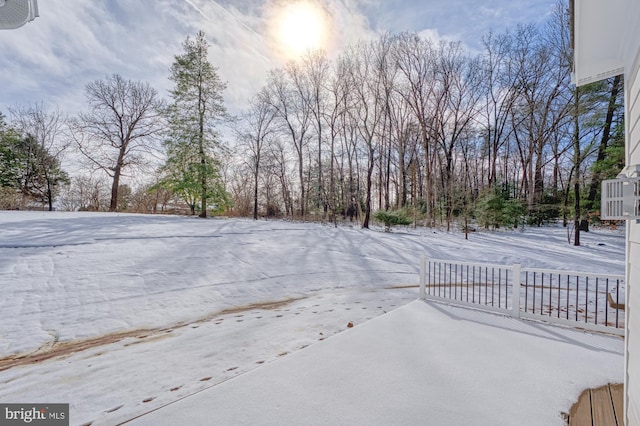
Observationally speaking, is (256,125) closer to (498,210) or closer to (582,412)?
(498,210)

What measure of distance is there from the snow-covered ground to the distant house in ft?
2.36

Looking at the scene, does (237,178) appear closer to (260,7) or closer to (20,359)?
(260,7)

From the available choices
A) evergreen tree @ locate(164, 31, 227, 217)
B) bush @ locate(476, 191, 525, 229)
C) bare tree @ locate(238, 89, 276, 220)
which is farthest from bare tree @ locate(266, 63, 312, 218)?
bush @ locate(476, 191, 525, 229)

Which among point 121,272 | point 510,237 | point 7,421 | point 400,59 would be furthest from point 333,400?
point 400,59

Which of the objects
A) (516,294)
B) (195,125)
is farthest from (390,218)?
(195,125)

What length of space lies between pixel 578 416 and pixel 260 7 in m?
7.83

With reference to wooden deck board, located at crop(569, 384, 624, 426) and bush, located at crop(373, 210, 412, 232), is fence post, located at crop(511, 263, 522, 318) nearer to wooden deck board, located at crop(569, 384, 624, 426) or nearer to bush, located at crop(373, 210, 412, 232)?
wooden deck board, located at crop(569, 384, 624, 426)

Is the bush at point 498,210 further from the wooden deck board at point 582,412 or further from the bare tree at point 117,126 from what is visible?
the bare tree at point 117,126

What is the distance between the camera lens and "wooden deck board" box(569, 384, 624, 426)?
187 cm

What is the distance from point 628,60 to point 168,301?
18.5 feet

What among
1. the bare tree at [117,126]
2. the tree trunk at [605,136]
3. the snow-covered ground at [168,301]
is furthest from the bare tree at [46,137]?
the tree trunk at [605,136]

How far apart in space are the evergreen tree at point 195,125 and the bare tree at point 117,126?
2.15 meters

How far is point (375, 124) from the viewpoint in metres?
16.8

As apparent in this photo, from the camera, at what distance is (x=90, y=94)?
15336 millimetres
